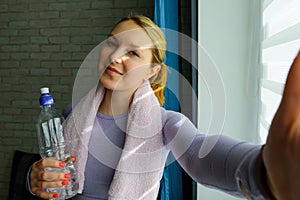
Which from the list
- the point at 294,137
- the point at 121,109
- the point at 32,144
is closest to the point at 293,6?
the point at 121,109

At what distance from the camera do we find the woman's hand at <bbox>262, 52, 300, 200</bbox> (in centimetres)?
26

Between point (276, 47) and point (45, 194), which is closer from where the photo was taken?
point (45, 194)

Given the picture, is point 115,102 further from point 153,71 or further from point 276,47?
point 276,47

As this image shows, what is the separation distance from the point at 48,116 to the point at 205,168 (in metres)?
0.68

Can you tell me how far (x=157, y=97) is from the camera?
995 mm

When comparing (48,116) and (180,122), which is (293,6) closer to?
(180,122)

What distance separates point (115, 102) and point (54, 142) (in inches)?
9.4

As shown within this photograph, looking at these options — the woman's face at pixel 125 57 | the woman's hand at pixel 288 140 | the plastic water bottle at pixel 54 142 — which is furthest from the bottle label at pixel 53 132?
the woman's hand at pixel 288 140

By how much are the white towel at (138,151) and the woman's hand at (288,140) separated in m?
0.55

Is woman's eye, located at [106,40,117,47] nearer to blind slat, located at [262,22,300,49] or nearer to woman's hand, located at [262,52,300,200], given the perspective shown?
blind slat, located at [262,22,300,49]

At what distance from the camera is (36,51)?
3008 millimetres

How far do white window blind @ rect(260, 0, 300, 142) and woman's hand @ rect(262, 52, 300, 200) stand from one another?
0.52 meters

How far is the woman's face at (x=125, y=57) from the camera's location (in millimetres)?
825

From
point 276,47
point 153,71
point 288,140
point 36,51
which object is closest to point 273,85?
point 276,47
